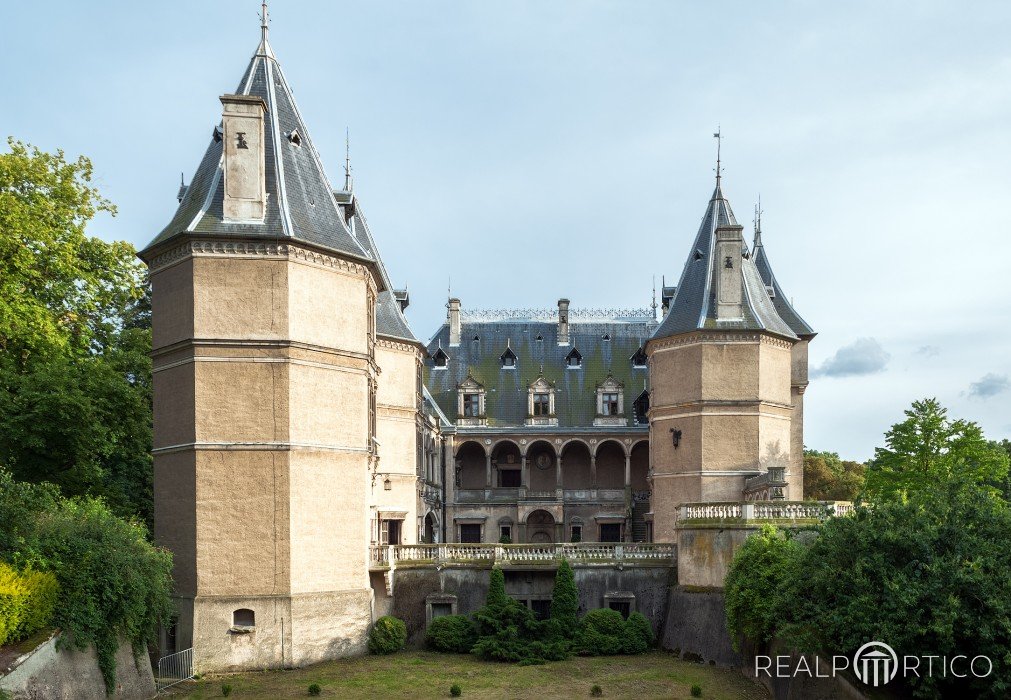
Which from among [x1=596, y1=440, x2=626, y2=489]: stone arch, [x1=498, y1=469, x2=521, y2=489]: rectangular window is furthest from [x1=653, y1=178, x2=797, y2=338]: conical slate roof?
[x1=498, y1=469, x2=521, y2=489]: rectangular window

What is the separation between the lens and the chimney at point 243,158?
30719 millimetres

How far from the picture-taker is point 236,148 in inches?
1216

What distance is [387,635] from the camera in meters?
33.2

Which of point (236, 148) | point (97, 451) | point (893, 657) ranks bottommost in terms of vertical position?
point (893, 657)

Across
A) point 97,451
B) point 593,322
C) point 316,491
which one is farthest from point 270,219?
point 593,322

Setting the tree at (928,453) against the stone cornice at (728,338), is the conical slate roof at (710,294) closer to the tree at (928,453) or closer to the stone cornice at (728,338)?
the stone cornice at (728,338)

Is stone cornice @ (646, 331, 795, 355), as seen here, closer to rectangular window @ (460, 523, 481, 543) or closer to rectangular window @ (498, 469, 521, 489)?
rectangular window @ (498, 469, 521, 489)

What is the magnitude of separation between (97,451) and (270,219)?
1107cm

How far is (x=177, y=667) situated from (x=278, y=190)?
1505 centimetres

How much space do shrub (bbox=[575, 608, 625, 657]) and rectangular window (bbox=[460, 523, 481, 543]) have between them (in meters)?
20.8

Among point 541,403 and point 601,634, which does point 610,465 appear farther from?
point 601,634

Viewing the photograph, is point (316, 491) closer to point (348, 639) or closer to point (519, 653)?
point (348, 639)

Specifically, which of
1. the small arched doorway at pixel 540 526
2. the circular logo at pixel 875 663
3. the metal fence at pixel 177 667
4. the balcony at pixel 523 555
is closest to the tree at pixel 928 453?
the balcony at pixel 523 555

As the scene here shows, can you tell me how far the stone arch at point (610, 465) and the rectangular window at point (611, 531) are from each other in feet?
8.16
